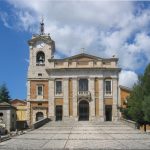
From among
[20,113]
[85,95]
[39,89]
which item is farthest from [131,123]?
[20,113]

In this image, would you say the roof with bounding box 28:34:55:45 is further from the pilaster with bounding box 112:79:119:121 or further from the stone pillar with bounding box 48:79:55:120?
the pilaster with bounding box 112:79:119:121

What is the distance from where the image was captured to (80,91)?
6494 cm

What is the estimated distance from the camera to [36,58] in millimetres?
69062

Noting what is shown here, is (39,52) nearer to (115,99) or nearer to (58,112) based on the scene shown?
(58,112)

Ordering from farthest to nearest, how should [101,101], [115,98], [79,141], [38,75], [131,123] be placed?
[38,75] → [115,98] → [101,101] → [131,123] → [79,141]

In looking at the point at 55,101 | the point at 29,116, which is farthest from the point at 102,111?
the point at 29,116

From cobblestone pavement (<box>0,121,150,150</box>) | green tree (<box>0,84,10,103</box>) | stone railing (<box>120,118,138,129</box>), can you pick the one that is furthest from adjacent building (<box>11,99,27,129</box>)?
cobblestone pavement (<box>0,121,150,150</box>)

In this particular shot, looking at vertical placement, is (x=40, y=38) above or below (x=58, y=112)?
above

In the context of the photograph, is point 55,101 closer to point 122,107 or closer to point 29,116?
point 29,116

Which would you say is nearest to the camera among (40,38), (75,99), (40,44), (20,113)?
(75,99)

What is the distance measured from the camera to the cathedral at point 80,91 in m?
64.2

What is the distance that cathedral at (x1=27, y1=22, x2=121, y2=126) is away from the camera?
64.2 metres

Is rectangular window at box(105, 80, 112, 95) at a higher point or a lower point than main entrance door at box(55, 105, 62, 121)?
higher

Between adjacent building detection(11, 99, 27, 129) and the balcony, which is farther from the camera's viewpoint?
the balcony
